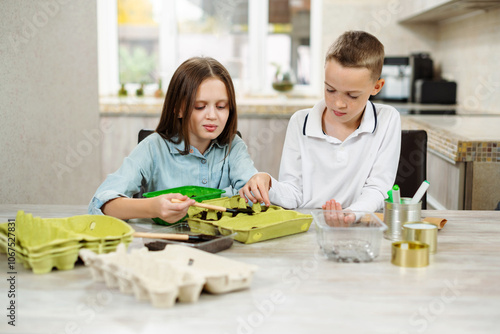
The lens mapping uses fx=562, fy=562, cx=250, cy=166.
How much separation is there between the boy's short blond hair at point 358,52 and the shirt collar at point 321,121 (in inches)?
5.0

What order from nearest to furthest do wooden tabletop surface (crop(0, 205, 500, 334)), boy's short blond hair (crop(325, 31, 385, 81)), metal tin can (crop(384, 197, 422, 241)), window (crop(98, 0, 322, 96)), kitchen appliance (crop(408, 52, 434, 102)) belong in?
wooden tabletop surface (crop(0, 205, 500, 334)) → metal tin can (crop(384, 197, 422, 241)) → boy's short blond hair (crop(325, 31, 385, 81)) → kitchen appliance (crop(408, 52, 434, 102)) → window (crop(98, 0, 322, 96))

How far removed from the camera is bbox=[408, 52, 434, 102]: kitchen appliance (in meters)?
3.96

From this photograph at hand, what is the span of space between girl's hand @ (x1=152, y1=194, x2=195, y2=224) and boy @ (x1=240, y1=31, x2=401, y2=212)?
0.36 meters

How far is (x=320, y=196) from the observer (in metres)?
1.75

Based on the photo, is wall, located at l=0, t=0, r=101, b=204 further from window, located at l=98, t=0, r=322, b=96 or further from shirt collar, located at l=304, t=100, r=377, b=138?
window, located at l=98, t=0, r=322, b=96

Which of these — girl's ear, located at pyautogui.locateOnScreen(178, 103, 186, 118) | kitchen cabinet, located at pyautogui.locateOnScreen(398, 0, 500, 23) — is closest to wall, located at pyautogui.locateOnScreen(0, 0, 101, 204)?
girl's ear, located at pyautogui.locateOnScreen(178, 103, 186, 118)

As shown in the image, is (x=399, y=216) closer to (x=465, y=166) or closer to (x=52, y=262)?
(x=52, y=262)

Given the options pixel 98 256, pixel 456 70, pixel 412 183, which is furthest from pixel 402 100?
pixel 98 256

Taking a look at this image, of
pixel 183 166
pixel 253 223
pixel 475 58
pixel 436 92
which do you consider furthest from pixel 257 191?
pixel 436 92

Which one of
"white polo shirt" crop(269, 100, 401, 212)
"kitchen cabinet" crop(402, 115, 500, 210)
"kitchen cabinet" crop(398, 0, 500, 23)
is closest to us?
"white polo shirt" crop(269, 100, 401, 212)

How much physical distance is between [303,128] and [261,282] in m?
0.92

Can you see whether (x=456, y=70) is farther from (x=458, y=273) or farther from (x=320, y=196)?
(x=458, y=273)

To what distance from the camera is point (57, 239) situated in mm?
1014

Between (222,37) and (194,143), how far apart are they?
2893mm
